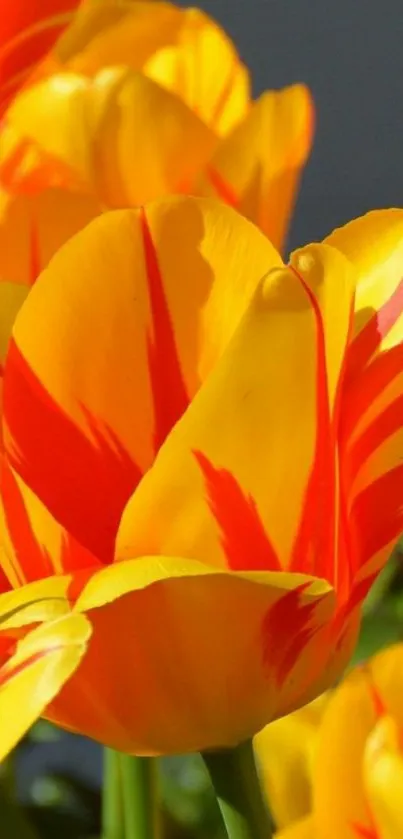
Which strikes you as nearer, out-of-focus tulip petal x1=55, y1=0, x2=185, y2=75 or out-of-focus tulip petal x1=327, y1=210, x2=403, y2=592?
out-of-focus tulip petal x1=327, y1=210, x2=403, y2=592

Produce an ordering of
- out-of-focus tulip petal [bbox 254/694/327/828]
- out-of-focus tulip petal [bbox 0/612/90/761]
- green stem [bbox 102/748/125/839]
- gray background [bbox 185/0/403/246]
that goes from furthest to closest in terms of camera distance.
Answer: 1. gray background [bbox 185/0/403/246]
2. green stem [bbox 102/748/125/839]
3. out-of-focus tulip petal [bbox 254/694/327/828]
4. out-of-focus tulip petal [bbox 0/612/90/761]

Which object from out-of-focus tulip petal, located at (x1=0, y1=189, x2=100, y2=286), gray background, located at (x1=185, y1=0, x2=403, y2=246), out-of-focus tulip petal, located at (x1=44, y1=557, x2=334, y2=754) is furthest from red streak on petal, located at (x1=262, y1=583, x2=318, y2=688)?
gray background, located at (x1=185, y1=0, x2=403, y2=246)

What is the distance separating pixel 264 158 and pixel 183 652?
0.14 metres

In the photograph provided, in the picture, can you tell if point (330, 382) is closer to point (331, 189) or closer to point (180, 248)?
point (180, 248)

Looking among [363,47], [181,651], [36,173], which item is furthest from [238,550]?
[363,47]

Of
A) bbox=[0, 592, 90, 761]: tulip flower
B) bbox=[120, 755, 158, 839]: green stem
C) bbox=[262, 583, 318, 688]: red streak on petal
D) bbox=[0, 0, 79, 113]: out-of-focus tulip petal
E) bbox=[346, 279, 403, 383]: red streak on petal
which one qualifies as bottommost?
bbox=[120, 755, 158, 839]: green stem

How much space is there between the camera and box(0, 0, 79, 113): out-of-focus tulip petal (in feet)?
0.92

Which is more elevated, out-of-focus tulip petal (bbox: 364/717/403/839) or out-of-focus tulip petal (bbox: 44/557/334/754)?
out-of-focus tulip petal (bbox: 44/557/334/754)

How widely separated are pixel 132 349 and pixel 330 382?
0.09 ft

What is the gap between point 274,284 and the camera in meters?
0.16

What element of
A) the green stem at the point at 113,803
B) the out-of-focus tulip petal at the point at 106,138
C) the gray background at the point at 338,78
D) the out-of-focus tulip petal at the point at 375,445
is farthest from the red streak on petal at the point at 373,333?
the gray background at the point at 338,78

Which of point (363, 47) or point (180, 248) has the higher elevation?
point (180, 248)

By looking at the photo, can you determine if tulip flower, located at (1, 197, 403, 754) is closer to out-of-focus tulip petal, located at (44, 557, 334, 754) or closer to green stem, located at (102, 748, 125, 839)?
out-of-focus tulip petal, located at (44, 557, 334, 754)

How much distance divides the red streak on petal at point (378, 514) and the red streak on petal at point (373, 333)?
0.02 m
